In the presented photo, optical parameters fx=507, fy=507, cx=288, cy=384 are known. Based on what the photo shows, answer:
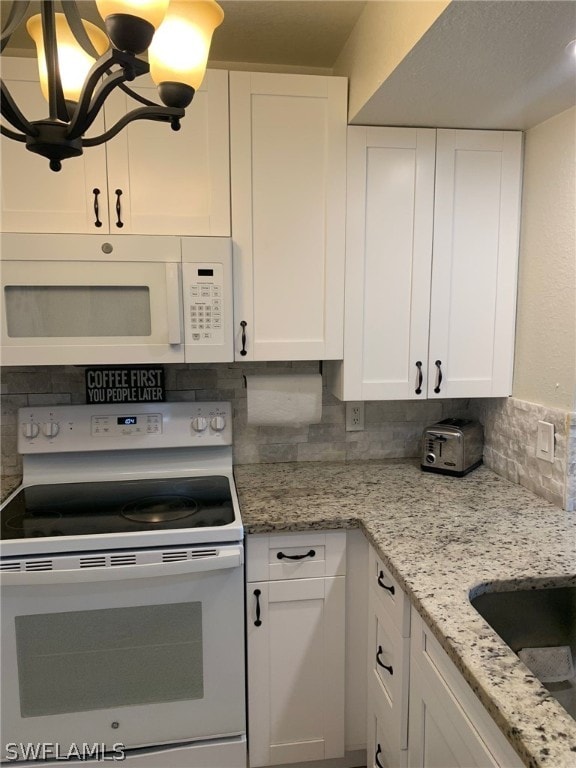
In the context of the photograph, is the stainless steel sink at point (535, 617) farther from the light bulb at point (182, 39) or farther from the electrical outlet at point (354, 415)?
the light bulb at point (182, 39)

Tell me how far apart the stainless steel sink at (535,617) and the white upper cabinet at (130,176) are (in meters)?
1.37

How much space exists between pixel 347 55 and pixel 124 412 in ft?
4.97

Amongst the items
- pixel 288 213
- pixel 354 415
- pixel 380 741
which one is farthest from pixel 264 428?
pixel 380 741

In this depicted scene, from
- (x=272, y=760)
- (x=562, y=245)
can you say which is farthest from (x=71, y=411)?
(x=562, y=245)

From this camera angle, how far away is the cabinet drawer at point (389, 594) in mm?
1269

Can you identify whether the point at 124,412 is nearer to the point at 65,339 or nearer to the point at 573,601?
the point at 65,339

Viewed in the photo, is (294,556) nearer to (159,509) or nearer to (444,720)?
(159,509)

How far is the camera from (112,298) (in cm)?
165

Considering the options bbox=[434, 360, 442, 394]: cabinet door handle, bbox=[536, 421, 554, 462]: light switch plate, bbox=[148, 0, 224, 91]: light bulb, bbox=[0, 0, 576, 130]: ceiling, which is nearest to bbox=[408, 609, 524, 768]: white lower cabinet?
bbox=[536, 421, 554, 462]: light switch plate

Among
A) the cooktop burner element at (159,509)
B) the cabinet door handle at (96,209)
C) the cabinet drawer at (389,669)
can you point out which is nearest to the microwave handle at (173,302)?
the cabinet door handle at (96,209)

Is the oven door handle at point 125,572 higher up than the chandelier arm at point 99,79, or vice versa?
the chandelier arm at point 99,79

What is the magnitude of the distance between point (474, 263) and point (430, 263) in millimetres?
167

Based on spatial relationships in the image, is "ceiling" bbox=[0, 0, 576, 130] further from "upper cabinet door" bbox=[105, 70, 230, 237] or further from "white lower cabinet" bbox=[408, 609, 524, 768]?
"white lower cabinet" bbox=[408, 609, 524, 768]

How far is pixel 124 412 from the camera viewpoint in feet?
6.32
